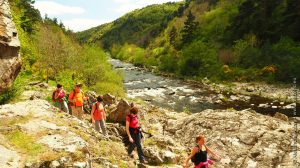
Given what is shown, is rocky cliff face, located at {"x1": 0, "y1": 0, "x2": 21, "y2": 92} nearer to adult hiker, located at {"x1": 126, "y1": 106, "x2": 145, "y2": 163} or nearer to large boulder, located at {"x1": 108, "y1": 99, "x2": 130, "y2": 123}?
adult hiker, located at {"x1": 126, "y1": 106, "x2": 145, "y2": 163}

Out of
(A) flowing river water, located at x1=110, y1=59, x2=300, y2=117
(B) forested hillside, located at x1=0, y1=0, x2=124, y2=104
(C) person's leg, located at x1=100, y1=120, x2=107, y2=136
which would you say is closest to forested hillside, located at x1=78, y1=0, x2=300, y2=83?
(A) flowing river water, located at x1=110, y1=59, x2=300, y2=117

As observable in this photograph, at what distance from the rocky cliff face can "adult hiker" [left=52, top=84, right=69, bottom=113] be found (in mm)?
3833

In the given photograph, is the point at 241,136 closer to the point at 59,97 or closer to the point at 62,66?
the point at 59,97

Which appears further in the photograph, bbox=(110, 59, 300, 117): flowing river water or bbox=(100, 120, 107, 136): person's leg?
bbox=(110, 59, 300, 117): flowing river water

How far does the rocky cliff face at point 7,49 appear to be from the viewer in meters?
14.4

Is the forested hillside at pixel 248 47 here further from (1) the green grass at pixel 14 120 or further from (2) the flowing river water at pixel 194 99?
(1) the green grass at pixel 14 120

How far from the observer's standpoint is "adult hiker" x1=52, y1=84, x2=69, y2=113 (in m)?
19.1

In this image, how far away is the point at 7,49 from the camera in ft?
48.3

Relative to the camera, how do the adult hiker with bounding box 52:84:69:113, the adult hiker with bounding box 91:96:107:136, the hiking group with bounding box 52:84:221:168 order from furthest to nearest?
1. the adult hiker with bounding box 52:84:69:113
2. the adult hiker with bounding box 91:96:107:136
3. the hiking group with bounding box 52:84:221:168

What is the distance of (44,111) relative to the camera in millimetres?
17219

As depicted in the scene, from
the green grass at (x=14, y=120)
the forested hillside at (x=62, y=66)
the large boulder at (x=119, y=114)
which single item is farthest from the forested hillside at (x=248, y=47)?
the green grass at (x=14, y=120)

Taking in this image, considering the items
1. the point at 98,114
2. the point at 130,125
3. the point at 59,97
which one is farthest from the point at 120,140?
the point at 59,97

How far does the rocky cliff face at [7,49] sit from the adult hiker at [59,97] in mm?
3833

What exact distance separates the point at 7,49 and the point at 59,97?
5.18 meters
